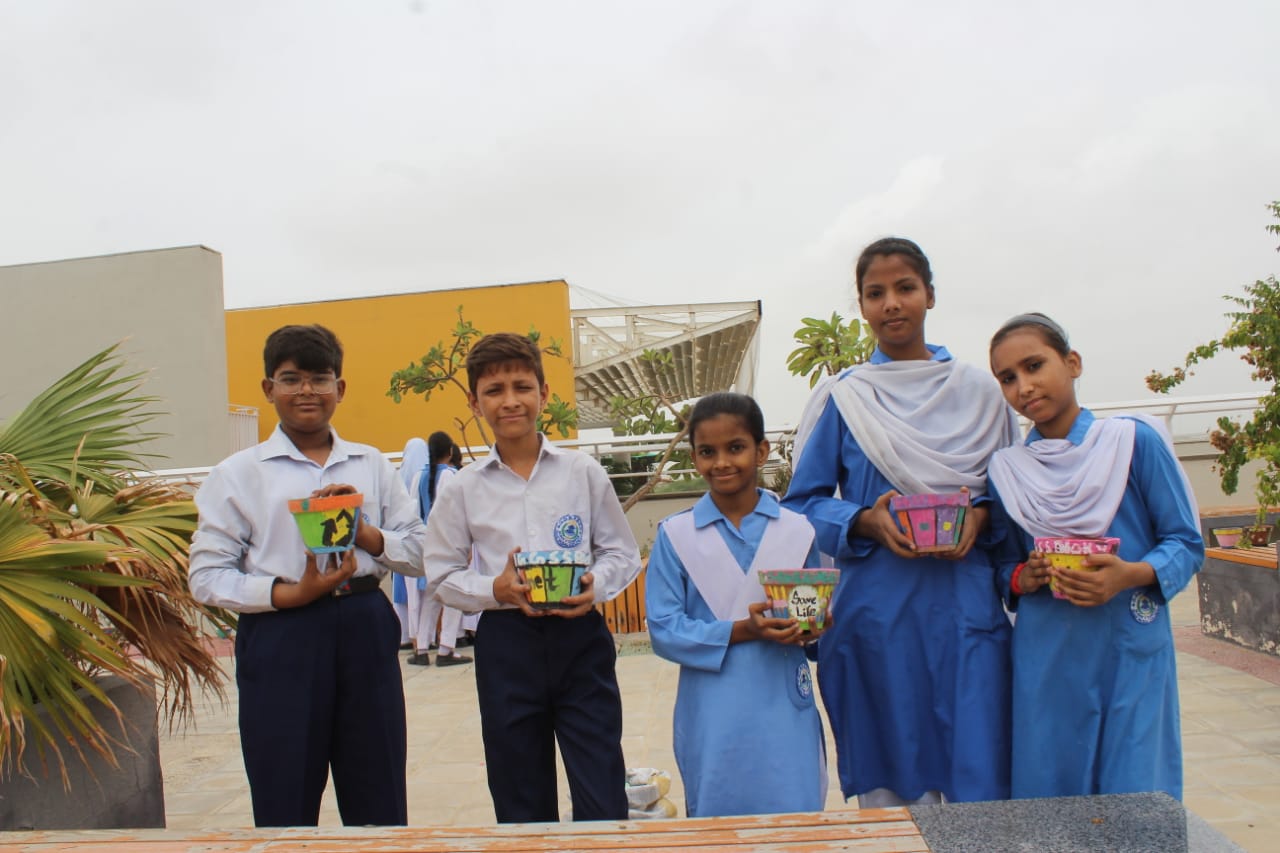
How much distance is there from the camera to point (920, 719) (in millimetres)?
2367

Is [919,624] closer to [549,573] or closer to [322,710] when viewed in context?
[549,573]

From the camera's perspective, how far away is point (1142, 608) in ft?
7.06

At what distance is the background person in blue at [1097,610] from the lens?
2135mm

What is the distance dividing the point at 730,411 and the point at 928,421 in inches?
19.7

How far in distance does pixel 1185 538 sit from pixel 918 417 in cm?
65

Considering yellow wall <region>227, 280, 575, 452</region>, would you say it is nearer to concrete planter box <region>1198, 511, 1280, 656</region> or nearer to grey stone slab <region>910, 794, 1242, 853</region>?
concrete planter box <region>1198, 511, 1280, 656</region>

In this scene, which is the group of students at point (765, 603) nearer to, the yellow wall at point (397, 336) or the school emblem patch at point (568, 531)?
the school emblem patch at point (568, 531)

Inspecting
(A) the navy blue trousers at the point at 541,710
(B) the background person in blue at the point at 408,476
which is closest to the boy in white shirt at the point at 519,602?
(A) the navy blue trousers at the point at 541,710

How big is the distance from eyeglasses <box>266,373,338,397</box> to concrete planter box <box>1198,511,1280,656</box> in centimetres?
539

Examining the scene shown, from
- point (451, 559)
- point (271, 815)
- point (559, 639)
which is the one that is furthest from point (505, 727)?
point (271, 815)

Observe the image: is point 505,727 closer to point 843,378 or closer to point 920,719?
point 920,719

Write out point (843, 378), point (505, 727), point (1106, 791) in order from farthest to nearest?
point (843, 378) → point (505, 727) → point (1106, 791)

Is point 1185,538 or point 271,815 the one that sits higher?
point 1185,538

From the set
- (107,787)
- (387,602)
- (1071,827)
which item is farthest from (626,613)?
(1071,827)
